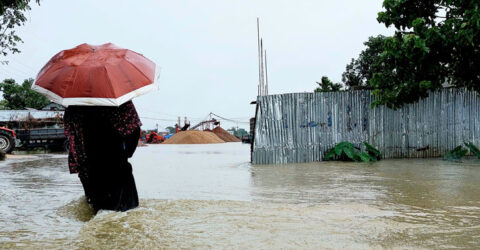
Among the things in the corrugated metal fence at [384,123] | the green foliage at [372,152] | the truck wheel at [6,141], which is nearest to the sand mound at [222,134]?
the truck wheel at [6,141]

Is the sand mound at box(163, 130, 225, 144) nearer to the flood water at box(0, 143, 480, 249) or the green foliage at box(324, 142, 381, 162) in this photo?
the green foliage at box(324, 142, 381, 162)

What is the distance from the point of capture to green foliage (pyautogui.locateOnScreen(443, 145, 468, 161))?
8656 mm

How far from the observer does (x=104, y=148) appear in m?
3.27

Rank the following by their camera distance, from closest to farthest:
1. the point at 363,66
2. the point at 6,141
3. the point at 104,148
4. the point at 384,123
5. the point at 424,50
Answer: the point at 104,148
the point at 424,50
the point at 384,123
the point at 6,141
the point at 363,66

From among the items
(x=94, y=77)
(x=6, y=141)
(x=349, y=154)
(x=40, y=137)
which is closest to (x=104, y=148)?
(x=94, y=77)

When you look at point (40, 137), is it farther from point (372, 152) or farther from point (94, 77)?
point (94, 77)

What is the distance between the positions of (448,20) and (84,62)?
7568 millimetres

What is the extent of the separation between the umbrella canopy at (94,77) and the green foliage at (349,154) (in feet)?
21.1

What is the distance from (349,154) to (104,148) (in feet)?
21.7

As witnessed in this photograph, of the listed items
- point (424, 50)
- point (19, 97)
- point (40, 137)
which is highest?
point (19, 97)

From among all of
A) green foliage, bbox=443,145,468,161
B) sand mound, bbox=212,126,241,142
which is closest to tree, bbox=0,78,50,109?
sand mound, bbox=212,126,241,142

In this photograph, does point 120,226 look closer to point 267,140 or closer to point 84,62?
point 84,62

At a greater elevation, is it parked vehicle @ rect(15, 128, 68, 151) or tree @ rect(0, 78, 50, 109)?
tree @ rect(0, 78, 50, 109)

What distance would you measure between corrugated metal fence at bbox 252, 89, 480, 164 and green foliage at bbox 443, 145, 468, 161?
30 cm
